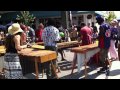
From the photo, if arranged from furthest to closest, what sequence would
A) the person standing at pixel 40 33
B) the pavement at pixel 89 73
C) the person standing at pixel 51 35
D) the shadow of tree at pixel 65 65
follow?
the person standing at pixel 40 33 → the shadow of tree at pixel 65 65 → the pavement at pixel 89 73 → the person standing at pixel 51 35

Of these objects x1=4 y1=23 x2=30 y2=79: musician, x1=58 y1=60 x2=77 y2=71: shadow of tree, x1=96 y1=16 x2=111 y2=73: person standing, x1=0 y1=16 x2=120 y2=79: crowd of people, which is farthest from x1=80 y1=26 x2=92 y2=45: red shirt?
x1=4 y1=23 x2=30 y2=79: musician

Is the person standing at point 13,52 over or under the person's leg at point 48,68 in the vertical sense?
over

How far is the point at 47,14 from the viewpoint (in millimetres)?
30297

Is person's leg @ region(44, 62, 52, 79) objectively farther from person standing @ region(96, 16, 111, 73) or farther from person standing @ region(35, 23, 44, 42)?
person standing @ region(35, 23, 44, 42)

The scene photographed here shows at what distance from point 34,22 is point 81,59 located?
78.5 feet

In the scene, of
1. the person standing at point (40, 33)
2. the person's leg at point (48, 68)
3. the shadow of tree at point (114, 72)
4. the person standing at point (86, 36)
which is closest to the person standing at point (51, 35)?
the person's leg at point (48, 68)

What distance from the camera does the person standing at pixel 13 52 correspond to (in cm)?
662

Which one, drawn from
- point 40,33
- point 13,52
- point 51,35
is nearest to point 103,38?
point 51,35

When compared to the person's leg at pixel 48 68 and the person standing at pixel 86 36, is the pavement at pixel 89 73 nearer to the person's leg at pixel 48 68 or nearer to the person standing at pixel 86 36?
the person's leg at pixel 48 68

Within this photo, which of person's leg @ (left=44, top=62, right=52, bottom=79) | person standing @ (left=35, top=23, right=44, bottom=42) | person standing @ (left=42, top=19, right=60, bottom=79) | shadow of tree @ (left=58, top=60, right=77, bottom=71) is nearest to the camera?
person's leg @ (left=44, top=62, right=52, bottom=79)

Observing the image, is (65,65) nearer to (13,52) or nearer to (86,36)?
(86,36)

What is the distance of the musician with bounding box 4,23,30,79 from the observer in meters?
6.62
